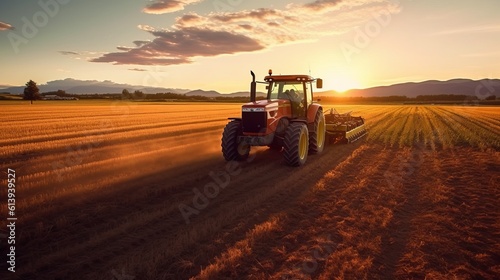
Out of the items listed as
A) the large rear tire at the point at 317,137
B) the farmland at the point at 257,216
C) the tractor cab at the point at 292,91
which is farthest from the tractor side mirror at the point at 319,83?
the farmland at the point at 257,216

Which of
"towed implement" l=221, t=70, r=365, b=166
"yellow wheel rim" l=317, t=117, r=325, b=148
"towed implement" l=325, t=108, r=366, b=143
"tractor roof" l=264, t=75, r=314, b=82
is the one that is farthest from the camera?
"towed implement" l=325, t=108, r=366, b=143

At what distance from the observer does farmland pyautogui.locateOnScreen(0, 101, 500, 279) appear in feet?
13.0

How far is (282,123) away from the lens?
9844 mm

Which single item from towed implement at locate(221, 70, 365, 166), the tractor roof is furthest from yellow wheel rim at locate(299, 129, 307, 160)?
the tractor roof

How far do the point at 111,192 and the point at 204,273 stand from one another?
4059 millimetres

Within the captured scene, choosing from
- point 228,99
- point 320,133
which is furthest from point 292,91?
point 228,99

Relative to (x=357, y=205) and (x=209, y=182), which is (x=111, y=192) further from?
(x=357, y=205)

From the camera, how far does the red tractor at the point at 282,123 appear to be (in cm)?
903

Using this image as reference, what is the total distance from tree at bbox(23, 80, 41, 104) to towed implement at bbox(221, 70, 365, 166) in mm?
75234

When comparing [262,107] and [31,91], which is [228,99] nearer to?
[31,91]

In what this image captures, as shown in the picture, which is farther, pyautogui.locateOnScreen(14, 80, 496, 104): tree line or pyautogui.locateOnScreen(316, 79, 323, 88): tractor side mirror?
pyautogui.locateOnScreen(14, 80, 496, 104): tree line

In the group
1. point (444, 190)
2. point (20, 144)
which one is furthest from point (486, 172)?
point (20, 144)

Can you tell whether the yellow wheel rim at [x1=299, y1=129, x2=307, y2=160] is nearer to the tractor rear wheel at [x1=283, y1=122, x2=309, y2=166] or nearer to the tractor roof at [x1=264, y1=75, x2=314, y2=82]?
the tractor rear wheel at [x1=283, y1=122, x2=309, y2=166]

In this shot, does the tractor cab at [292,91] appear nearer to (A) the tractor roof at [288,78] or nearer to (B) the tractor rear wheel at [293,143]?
(A) the tractor roof at [288,78]
